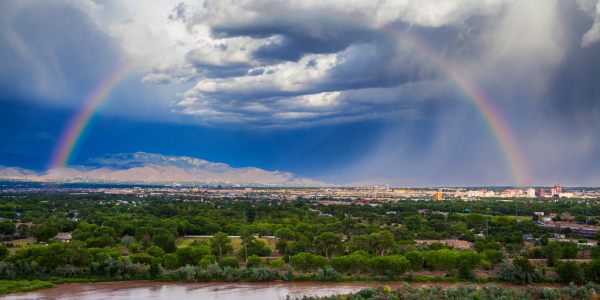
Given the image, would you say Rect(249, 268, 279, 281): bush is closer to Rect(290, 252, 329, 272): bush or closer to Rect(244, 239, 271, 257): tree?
Rect(290, 252, 329, 272): bush

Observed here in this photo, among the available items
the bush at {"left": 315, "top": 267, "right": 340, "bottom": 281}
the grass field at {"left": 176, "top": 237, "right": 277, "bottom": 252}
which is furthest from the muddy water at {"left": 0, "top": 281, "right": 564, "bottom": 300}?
the grass field at {"left": 176, "top": 237, "right": 277, "bottom": 252}

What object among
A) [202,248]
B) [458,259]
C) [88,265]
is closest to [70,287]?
[88,265]

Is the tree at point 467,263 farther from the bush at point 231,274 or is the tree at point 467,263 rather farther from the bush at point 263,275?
the bush at point 231,274

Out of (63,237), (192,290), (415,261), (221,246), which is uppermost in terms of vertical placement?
(415,261)

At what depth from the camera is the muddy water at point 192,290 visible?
4125 centimetres

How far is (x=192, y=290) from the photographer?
43.7 meters

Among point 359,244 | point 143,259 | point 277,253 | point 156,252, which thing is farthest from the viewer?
point 277,253

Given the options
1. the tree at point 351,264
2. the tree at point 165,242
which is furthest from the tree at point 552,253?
the tree at point 165,242

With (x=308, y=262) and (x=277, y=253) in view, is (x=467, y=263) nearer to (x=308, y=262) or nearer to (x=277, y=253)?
(x=308, y=262)

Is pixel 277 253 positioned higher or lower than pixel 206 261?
lower

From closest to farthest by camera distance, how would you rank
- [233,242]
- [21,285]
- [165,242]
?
[21,285] < [165,242] < [233,242]

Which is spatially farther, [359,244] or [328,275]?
[359,244]

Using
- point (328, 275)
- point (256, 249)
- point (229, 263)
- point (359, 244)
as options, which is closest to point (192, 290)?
point (229, 263)

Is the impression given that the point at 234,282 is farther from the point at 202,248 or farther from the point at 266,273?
the point at 202,248
